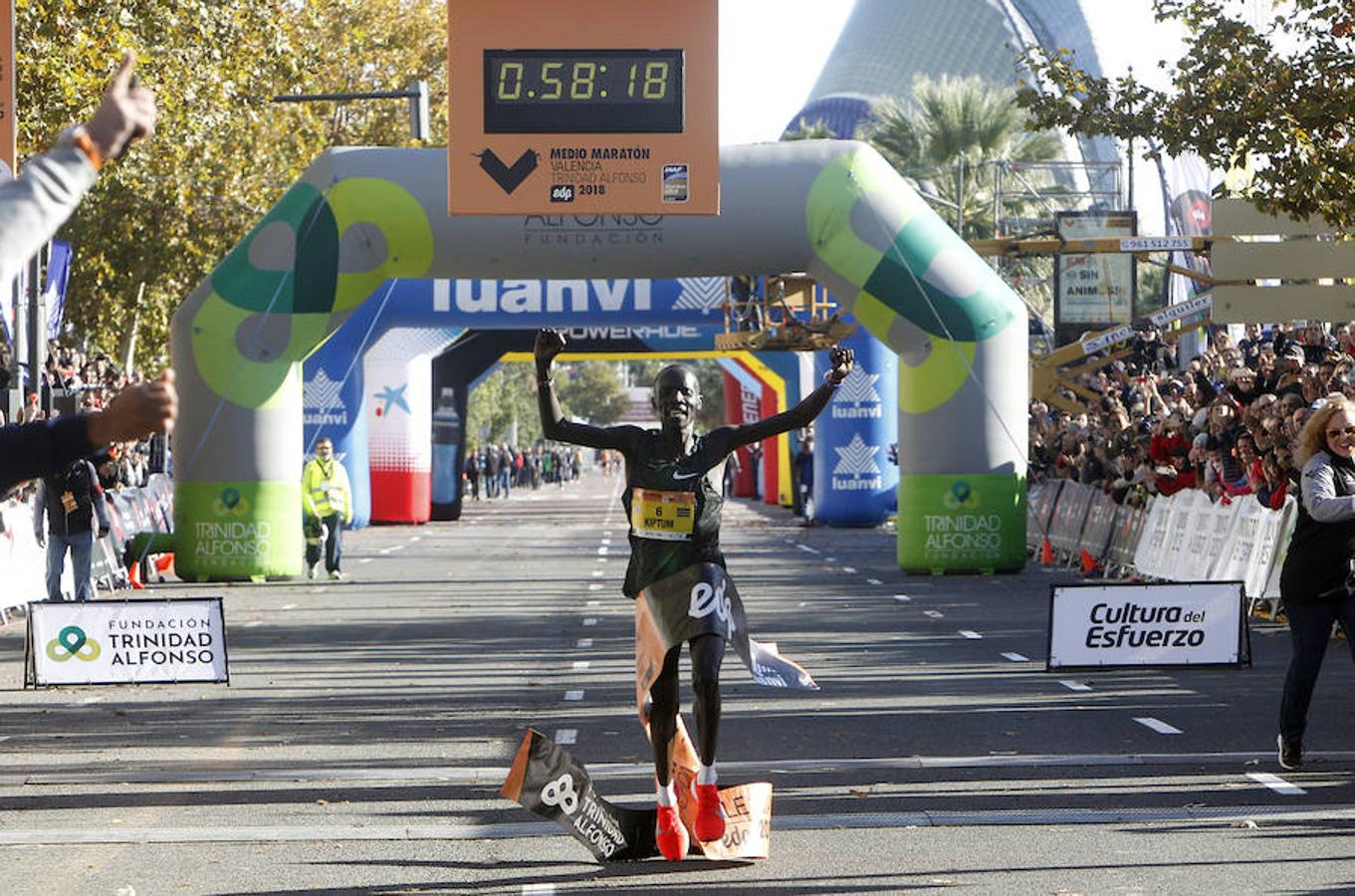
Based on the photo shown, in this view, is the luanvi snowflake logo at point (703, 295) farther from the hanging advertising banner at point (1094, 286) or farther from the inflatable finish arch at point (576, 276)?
the hanging advertising banner at point (1094, 286)

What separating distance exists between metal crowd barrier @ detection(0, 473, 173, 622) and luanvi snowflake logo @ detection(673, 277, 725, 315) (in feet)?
30.4

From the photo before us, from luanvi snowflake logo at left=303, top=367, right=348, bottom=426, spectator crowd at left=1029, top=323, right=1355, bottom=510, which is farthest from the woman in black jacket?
luanvi snowflake logo at left=303, top=367, right=348, bottom=426

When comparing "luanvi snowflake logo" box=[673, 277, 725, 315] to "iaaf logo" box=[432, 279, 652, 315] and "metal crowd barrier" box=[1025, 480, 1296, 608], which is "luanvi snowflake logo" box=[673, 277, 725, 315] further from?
"metal crowd barrier" box=[1025, 480, 1296, 608]

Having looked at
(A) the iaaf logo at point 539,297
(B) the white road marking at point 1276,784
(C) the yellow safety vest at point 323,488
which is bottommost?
(B) the white road marking at point 1276,784

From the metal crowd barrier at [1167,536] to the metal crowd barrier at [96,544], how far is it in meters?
9.81

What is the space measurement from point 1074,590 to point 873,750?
295 centimetres

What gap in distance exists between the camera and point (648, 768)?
1053 cm

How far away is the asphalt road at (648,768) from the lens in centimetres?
798

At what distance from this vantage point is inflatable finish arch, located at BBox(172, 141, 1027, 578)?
23938mm

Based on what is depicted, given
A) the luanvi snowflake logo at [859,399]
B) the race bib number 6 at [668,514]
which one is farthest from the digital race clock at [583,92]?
the luanvi snowflake logo at [859,399]

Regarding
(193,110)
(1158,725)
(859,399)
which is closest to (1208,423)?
(1158,725)

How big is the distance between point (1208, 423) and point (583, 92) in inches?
288

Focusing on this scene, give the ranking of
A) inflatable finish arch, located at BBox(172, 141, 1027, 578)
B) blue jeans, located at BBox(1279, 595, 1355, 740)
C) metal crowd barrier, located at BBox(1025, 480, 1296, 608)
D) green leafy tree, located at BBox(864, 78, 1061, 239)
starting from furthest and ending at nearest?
green leafy tree, located at BBox(864, 78, 1061, 239) < inflatable finish arch, located at BBox(172, 141, 1027, 578) < metal crowd barrier, located at BBox(1025, 480, 1296, 608) < blue jeans, located at BBox(1279, 595, 1355, 740)

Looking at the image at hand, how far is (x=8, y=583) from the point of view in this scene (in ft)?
66.7
